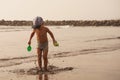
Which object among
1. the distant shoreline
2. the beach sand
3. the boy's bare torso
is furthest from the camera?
the distant shoreline

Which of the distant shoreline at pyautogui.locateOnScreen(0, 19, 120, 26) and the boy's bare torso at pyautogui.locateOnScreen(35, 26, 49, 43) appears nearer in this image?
the boy's bare torso at pyautogui.locateOnScreen(35, 26, 49, 43)

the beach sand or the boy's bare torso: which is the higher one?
the boy's bare torso

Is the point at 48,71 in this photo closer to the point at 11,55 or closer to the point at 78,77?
the point at 78,77

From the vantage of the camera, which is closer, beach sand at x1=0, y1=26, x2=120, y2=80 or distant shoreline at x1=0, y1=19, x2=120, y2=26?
beach sand at x1=0, y1=26, x2=120, y2=80

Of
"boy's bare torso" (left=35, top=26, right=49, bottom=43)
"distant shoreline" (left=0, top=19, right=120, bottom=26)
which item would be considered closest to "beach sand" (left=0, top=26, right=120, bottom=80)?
"boy's bare torso" (left=35, top=26, right=49, bottom=43)

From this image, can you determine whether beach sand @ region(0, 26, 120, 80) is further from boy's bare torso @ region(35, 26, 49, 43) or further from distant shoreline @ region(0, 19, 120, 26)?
distant shoreline @ region(0, 19, 120, 26)

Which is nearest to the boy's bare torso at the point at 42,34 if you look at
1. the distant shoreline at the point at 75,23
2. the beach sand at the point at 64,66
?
the beach sand at the point at 64,66

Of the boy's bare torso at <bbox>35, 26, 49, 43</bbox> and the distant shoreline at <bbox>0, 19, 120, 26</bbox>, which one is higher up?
the boy's bare torso at <bbox>35, 26, 49, 43</bbox>

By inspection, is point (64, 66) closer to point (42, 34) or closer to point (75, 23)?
point (42, 34)

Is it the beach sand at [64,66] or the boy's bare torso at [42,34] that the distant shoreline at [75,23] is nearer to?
the beach sand at [64,66]

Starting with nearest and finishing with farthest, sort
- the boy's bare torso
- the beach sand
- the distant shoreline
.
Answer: the beach sand → the boy's bare torso → the distant shoreline

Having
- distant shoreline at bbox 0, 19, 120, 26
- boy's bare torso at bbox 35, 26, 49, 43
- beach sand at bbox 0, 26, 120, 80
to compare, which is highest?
boy's bare torso at bbox 35, 26, 49, 43

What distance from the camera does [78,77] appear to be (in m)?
11.5

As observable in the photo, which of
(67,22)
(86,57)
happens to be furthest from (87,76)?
(67,22)
